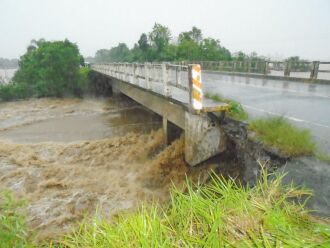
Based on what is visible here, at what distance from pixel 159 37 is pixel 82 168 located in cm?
4226

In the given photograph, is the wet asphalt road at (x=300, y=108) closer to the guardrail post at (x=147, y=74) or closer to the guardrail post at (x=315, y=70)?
the guardrail post at (x=147, y=74)

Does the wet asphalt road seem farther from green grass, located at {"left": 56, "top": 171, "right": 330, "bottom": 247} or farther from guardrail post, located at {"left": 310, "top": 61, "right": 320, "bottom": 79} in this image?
guardrail post, located at {"left": 310, "top": 61, "right": 320, "bottom": 79}

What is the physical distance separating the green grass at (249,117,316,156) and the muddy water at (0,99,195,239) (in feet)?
7.95

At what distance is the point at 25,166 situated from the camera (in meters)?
9.08

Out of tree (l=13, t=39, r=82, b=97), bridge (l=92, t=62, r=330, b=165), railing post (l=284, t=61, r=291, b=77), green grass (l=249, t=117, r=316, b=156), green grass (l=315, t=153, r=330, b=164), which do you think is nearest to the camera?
green grass (l=315, t=153, r=330, b=164)

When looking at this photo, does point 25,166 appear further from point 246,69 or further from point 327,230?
point 246,69

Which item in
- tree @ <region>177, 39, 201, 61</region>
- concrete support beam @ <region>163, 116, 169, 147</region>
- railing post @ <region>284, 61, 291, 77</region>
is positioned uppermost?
tree @ <region>177, 39, 201, 61</region>

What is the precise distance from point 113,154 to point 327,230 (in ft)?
27.6

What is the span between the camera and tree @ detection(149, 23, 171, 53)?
46228 mm

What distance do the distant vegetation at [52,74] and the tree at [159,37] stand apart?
21542mm

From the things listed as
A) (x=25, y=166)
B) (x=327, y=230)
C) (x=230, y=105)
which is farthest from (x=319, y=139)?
(x=25, y=166)

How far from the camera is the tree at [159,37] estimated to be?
152ft

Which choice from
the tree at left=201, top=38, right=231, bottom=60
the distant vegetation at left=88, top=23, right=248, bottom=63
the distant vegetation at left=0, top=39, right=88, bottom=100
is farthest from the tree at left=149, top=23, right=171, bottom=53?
the distant vegetation at left=0, top=39, right=88, bottom=100

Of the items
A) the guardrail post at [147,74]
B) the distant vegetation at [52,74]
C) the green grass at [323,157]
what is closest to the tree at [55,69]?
the distant vegetation at [52,74]
